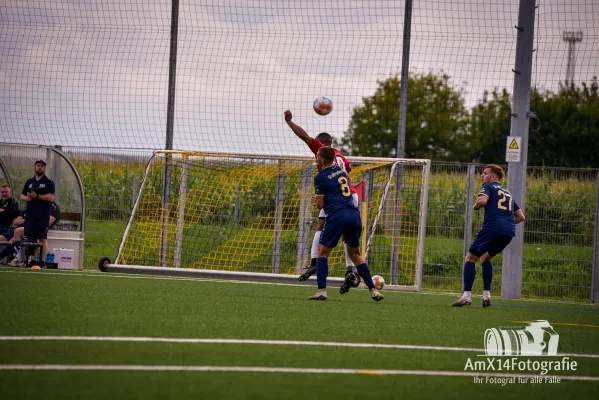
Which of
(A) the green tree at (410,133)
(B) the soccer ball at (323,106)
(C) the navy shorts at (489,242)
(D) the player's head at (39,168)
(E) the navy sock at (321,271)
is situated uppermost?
(A) the green tree at (410,133)

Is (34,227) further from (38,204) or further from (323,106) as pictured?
(323,106)

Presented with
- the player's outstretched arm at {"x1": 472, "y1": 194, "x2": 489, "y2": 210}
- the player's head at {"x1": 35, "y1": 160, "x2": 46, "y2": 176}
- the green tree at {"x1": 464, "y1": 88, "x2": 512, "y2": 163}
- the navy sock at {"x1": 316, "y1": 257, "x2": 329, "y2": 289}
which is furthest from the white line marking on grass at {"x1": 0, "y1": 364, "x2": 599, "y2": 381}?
the green tree at {"x1": 464, "y1": 88, "x2": 512, "y2": 163}

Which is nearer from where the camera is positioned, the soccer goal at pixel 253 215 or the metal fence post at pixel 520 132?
the metal fence post at pixel 520 132

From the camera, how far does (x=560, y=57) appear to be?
14.7 m

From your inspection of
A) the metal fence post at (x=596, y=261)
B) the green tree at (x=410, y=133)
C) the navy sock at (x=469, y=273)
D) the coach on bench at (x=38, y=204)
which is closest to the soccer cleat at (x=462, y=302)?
the navy sock at (x=469, y=273)

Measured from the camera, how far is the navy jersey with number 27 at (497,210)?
11258mm

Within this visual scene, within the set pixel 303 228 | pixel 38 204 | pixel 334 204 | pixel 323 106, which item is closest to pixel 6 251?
pixel 38 204

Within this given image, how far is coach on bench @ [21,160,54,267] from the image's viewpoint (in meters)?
15.9

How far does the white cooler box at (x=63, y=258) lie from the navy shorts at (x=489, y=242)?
8513 millimetres

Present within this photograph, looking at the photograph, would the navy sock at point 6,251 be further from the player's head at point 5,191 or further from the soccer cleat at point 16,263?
the player's head at point 5,191

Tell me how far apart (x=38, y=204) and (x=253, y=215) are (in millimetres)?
4150

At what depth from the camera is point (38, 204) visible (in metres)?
16.0

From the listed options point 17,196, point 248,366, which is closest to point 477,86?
point 17,196

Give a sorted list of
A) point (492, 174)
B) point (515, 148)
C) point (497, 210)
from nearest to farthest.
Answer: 1. point (497, 210)
2. point (492, 174)
3. point (515, 148)
